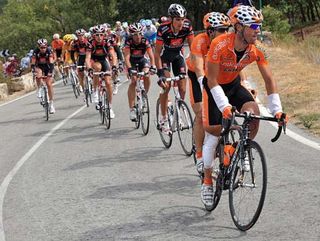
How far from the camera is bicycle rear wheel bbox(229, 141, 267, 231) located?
504 cm

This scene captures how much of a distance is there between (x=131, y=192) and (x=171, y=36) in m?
3.40

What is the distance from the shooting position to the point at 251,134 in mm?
5742

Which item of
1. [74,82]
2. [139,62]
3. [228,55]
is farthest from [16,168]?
[74,82]

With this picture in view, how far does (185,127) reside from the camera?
925 centimetres

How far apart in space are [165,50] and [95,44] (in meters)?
4.06

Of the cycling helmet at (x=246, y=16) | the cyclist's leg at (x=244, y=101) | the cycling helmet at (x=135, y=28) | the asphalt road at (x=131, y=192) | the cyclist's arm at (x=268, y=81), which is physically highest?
the cycling helmet at (x=135, y=28)

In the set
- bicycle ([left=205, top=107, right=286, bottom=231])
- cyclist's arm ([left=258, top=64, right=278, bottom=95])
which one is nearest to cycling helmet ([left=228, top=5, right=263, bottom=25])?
cyclist's arm ([left=258, top=64, right=278, bottom=95])

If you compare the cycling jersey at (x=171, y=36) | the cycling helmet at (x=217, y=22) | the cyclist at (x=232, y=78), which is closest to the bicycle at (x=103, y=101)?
the cycling jersey at (x=171, y=36)

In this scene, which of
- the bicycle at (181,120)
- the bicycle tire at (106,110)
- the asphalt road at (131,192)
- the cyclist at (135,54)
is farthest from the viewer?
the bicycle tire at (106,110)

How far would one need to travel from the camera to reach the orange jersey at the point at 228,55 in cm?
546

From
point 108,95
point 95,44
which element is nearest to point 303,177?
point 108,95

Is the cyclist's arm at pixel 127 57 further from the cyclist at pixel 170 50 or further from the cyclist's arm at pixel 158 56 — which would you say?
the cyclist's arm at pixel 158 56

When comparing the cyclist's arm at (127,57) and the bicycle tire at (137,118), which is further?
the bicycle tire at (137,118)

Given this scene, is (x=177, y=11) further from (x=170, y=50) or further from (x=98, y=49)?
(x=98, y=49)
